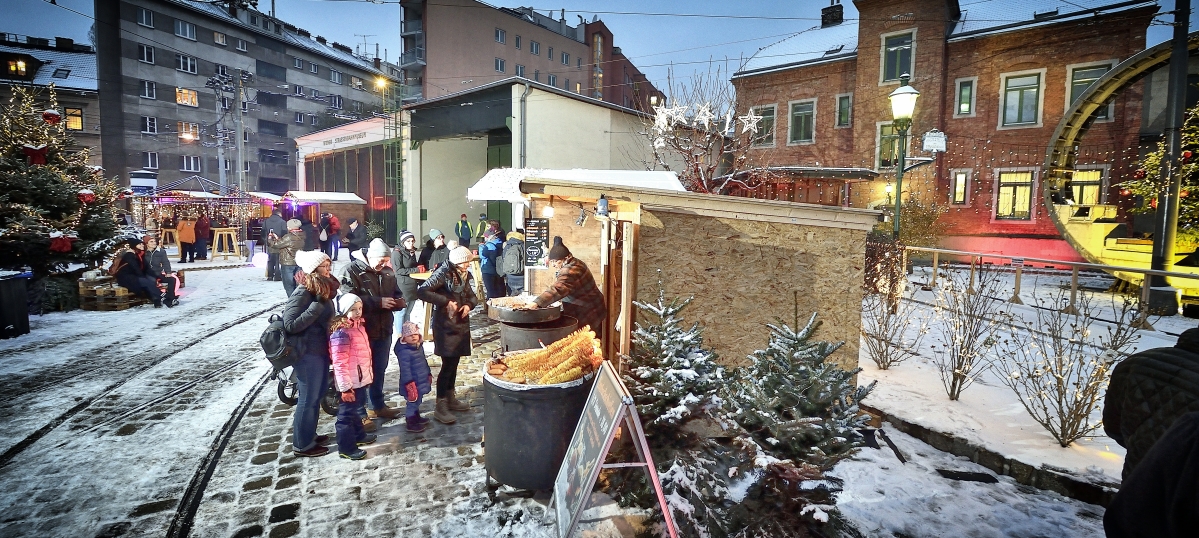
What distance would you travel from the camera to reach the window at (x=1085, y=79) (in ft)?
68.9

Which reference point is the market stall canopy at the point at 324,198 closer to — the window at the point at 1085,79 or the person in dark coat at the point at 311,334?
the person in dark coat at the point at 311,334

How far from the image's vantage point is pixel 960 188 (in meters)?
23.6

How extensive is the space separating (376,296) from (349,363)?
2.57 ft

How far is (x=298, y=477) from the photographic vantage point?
4852mm

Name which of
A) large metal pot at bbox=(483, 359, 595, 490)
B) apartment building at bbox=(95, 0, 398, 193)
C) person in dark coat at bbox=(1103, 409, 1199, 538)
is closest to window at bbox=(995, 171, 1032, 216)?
large metal pot at bbox=(483, 359, 595, 490)

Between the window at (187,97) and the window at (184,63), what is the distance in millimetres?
1580

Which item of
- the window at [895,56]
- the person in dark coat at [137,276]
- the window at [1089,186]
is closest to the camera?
the person in dark coat at [137,276]

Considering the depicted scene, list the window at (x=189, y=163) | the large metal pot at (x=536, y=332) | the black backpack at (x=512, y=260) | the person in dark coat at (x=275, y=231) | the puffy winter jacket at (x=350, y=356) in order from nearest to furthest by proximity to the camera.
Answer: the puffy winter jacket at (x=350, y=356), the large metal pot at (x=536, y=332), the black backpack at (x=512, y=260), the person in dark coat at (x=275, y=231), the window at (x=189, y=163)

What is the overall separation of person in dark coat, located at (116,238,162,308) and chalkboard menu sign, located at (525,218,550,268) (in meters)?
8.89

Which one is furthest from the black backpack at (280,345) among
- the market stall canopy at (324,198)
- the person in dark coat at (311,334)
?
the market stall canopy at (324,198)

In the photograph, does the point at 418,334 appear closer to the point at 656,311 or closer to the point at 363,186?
the point at 656,311

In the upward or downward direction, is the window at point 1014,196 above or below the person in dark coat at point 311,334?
above

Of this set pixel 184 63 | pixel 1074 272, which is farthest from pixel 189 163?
pixel 1074 272

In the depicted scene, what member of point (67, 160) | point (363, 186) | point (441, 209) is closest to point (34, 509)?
point (67, 160)
